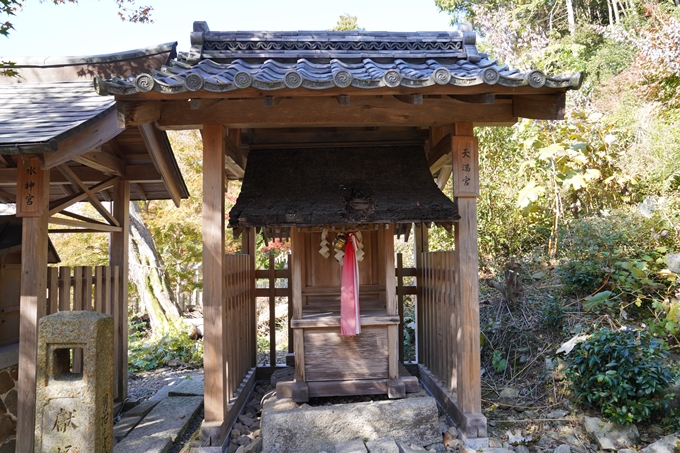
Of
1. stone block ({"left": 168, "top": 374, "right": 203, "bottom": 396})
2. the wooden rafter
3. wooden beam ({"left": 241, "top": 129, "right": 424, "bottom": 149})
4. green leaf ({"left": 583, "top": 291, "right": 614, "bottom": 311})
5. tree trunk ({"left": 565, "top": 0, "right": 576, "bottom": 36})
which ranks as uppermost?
tree trunk ({"left": 565, "top": 0, "right": 576, "bottom": 36})

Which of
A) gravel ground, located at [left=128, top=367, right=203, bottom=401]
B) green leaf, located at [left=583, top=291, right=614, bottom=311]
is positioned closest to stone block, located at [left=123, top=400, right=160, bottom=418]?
gravel ground, located at [left=128, top=367, right=203, bottom=401]

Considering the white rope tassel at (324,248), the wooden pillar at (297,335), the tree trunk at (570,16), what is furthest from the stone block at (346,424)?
the tree trunk at (570,16)

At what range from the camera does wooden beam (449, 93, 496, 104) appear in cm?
459

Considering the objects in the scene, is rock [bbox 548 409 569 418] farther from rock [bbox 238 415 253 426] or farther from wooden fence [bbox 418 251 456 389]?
rock [bbox 238 415 253 426]

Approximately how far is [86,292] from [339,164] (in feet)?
11.6

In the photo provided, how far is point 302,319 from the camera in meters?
5.51

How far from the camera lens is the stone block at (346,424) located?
4742 mm

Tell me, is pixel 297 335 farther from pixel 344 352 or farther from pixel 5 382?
pixel 5 382

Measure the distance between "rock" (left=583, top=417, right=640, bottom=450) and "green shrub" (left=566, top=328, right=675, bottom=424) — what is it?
111mm

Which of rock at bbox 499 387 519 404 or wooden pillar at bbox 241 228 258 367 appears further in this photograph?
wooden pillar at bbox 241 228 258 367

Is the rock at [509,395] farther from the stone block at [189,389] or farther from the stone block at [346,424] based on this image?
the stone block at [189,389]

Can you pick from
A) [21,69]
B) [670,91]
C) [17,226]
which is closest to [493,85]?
[17,226]

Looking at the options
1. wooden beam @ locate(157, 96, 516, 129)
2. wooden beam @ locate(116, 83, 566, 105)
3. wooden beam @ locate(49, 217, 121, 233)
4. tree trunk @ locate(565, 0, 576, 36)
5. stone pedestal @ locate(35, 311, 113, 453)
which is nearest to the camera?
stone pedestal @ locate(35, 311, 113, 453)

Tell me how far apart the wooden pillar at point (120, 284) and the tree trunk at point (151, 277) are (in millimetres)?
7118
